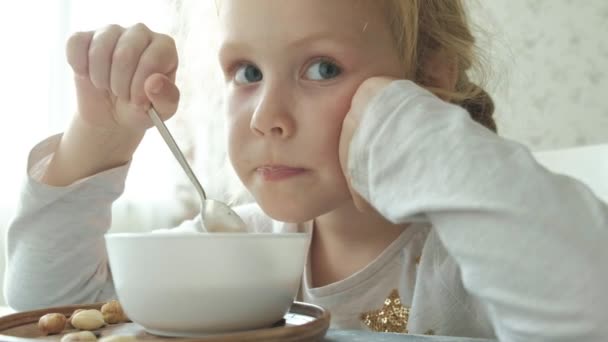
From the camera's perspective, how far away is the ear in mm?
878

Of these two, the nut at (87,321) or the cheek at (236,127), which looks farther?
the cheek at (236,127)

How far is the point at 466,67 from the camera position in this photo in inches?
36.5

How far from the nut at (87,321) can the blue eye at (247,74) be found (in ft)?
1.19

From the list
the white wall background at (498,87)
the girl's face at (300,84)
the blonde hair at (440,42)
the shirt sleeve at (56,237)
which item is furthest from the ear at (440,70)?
the white wall background at (498,87)

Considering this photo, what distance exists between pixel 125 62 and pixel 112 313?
293mm

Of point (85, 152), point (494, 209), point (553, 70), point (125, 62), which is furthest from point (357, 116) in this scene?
point (553, 70)

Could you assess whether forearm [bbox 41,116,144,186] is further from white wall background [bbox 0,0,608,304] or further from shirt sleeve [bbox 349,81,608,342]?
white wall background [bbox 0,0,608,304]

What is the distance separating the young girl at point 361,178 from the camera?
49 cm

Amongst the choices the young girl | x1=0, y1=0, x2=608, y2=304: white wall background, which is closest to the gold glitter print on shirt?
the young girl

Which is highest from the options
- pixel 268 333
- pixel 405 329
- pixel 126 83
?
pixel 126 83

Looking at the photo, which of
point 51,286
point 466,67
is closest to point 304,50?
point 466,67

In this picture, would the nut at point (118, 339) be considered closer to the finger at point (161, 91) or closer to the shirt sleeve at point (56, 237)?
the finger at point (161, 91)

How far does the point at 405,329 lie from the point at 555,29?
1.37 metres

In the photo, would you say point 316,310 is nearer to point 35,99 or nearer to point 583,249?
point 583,249
